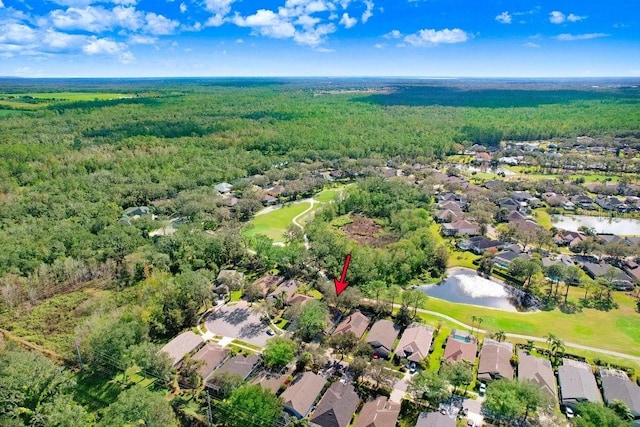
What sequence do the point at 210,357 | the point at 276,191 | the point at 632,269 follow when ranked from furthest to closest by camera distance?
the point at 276,191
the point at 632,269
the point at 210,357

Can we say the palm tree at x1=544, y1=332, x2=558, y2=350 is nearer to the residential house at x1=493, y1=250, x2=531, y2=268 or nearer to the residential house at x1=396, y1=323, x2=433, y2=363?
the residential house at x1=396, y1=323, x2=433, y2=363

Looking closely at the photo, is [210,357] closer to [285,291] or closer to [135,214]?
[285,291]

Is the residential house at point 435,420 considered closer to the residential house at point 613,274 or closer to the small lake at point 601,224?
the residential house at point 613,274

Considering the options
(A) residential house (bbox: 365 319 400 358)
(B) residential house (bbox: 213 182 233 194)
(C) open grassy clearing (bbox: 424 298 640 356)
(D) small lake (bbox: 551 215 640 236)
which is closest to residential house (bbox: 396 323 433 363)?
(A) residential house (bbox: 365 319 400 358)

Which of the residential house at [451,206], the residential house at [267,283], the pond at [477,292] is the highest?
the residential house at [451,206]

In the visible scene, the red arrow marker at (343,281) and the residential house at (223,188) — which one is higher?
the residential house at (223,188)

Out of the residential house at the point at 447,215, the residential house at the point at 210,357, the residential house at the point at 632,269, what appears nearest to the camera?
the residential house at the point at 210,357

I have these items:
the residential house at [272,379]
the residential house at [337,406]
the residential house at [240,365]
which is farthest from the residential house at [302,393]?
the residential house at [240,365]

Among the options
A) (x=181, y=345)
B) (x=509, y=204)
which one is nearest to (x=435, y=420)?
(x=181, y=345)
